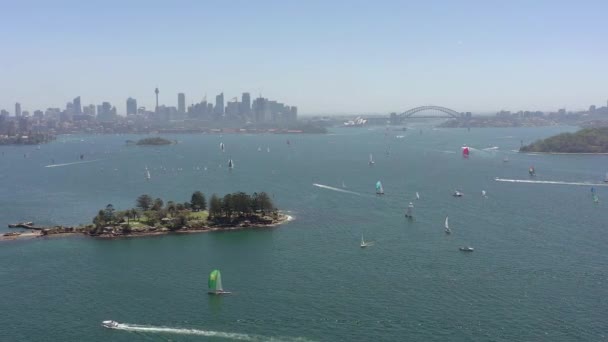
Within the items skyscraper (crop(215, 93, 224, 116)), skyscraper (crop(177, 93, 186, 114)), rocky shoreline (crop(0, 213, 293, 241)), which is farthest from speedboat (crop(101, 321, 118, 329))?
skyscraper (crop(177, 93, 186, 114))

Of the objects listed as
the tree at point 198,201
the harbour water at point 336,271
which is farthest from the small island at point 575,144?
the tree at point 198,201

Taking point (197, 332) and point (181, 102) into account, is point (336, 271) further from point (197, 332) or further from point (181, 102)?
point (181, 102)

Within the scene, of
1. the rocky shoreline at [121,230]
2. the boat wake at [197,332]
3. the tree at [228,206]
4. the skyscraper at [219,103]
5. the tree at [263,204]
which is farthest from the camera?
the skyscraper at [219,103]

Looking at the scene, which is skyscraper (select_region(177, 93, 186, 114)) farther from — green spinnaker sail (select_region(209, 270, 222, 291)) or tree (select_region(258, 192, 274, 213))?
green spinnaker sail (select_region(209, 270, 222, 291))

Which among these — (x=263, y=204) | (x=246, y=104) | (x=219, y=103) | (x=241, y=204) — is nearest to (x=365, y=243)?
(x=263, y=204)

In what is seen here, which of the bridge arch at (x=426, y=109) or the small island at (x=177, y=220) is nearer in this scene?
the small island at (x=177, y=220)

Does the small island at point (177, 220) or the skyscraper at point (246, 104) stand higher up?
the skyscraper at point (246, 104)

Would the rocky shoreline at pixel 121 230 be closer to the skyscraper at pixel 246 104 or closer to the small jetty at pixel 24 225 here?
the small jetty at pixel 24 225

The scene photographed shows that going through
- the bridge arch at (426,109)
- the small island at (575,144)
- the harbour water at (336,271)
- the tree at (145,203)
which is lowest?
the harbour water at (336,271)
